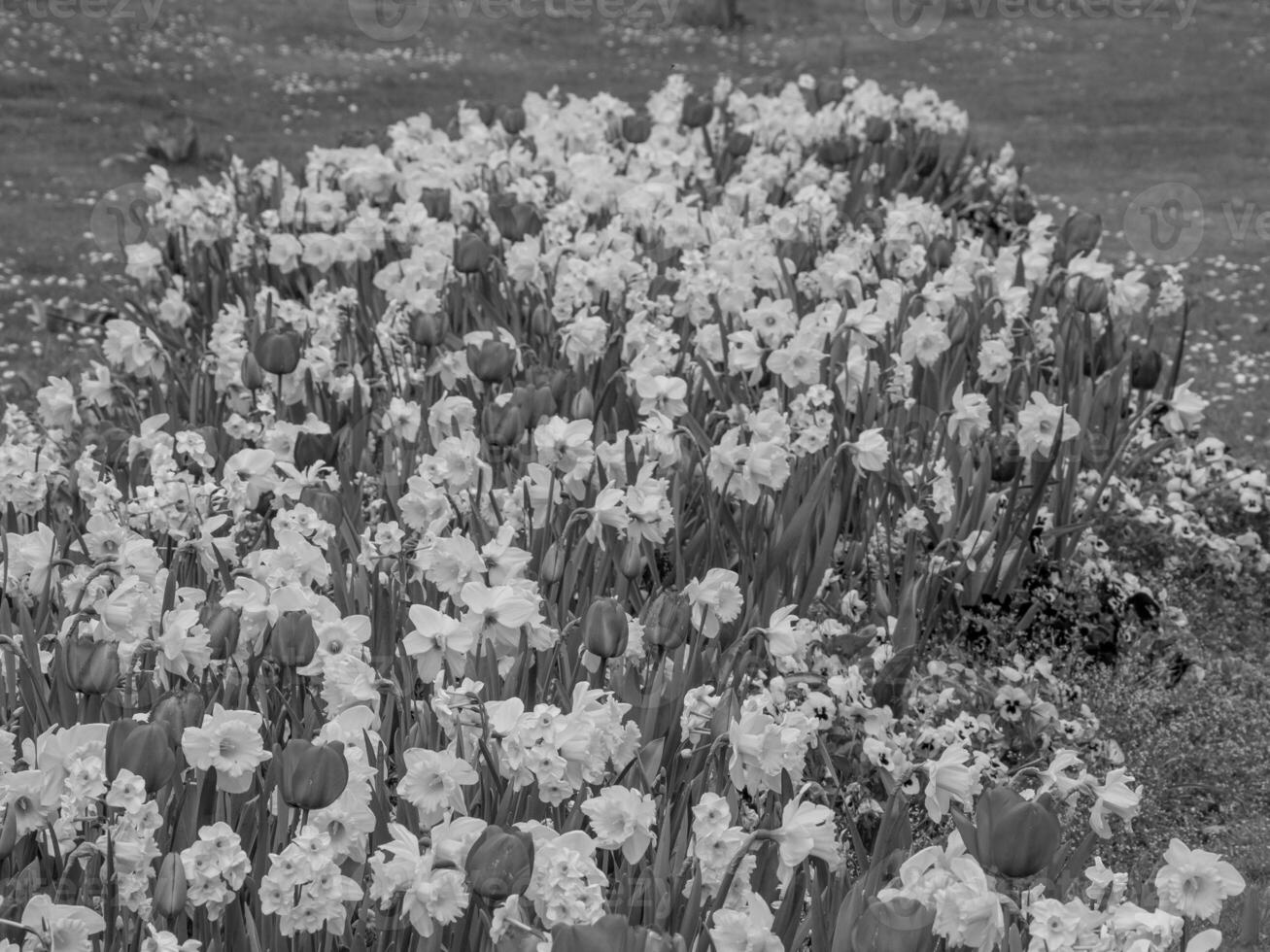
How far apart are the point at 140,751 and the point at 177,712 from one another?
0.63ft

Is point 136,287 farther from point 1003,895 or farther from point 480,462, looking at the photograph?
point 1003,895

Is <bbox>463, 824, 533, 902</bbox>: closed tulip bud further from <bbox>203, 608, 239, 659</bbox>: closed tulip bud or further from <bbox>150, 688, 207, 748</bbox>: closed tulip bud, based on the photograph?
<bbox>203, 608, 239, 659</bbox>: closed tulip bud

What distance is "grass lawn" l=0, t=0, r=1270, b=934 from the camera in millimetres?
9414

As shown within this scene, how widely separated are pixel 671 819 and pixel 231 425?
2128 millimetres

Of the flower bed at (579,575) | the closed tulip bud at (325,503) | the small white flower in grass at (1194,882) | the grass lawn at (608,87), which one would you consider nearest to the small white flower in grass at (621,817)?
the flower bed at (579,575)

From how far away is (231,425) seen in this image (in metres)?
4.36

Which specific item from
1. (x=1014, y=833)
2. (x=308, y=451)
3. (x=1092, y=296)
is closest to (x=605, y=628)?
(x=1014, y=833)

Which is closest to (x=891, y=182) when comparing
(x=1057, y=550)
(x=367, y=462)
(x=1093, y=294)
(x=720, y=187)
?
(x=720, y=187)

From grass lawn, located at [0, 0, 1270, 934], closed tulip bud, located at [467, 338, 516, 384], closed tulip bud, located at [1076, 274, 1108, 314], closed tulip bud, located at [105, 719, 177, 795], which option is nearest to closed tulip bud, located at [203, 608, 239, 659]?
closed tulip bud, located at [105, 719, 177, 795]

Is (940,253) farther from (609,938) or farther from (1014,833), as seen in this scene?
(609,938)

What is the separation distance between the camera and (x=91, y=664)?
101 inches

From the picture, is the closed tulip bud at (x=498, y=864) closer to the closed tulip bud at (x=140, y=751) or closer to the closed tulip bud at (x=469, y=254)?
the closed tulip bud at (x=140, y=751)

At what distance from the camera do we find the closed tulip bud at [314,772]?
87.4 inches

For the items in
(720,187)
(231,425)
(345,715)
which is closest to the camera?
(345,715)
